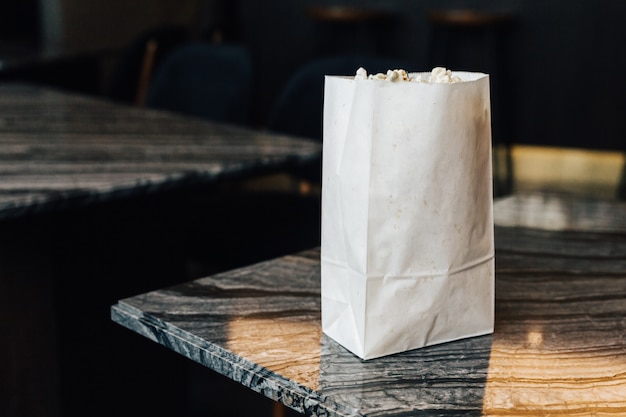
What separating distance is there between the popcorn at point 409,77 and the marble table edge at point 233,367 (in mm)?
229

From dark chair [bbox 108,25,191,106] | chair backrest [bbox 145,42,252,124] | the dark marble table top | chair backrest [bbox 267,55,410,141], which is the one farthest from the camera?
dark chair [bbox 108,25,191,106]

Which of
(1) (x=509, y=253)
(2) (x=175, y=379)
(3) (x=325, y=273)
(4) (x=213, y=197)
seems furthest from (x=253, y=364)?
(4) (x=213, y=197)

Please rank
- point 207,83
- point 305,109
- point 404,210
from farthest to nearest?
point 207,83 → point 305,109 → point 404,210

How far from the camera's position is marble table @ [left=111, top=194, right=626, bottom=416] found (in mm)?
568

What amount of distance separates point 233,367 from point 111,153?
851mm

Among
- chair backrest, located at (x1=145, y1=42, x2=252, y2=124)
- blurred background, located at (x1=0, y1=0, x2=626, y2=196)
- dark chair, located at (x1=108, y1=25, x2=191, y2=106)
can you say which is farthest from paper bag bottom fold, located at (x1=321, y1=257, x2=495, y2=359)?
blurred background, located at (x1=0, y1=0, x2=626, y2=196)

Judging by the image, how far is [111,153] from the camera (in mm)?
1393

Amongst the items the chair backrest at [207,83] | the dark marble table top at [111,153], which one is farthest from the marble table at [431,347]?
the chair backrest at [207,83]

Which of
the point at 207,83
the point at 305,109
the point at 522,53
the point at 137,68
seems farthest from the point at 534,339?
the point at 522,53

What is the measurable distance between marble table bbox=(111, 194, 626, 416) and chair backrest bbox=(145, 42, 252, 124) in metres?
1.31

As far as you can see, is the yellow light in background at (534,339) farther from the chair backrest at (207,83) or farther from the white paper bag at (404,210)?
the chair backrest at (207,83)

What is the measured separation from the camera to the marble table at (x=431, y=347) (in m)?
0.57

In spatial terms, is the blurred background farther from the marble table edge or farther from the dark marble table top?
the marble table edge

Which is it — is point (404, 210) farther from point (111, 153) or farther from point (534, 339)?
point (111, 153)
